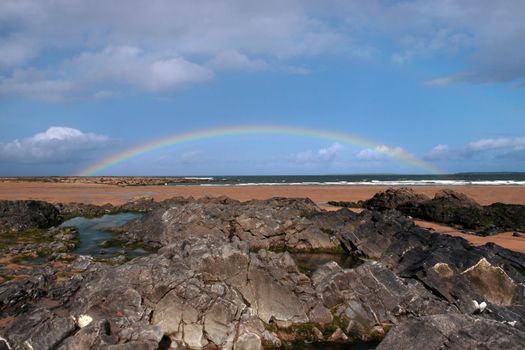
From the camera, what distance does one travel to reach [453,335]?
10703 mm

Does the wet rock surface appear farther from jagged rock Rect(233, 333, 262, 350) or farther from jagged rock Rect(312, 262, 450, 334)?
jagged rock Rect(233, 333, 262, 350)

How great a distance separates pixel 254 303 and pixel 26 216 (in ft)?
113

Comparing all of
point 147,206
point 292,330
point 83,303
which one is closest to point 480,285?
point 292,330

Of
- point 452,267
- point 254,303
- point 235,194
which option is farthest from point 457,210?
point 235,194

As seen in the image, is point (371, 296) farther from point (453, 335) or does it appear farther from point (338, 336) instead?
point (453, 335)

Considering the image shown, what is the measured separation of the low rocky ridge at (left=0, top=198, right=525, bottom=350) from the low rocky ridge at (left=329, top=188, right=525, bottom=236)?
828 inches

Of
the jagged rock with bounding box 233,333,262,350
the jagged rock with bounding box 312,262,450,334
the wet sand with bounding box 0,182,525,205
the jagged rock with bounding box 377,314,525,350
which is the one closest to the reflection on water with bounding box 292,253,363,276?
the jagged rock with bounding box 312,262,450,334

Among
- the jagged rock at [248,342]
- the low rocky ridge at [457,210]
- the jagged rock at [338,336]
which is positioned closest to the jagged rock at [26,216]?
the jagged rock at [248,342]

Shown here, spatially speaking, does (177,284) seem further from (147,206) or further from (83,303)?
(147,206)

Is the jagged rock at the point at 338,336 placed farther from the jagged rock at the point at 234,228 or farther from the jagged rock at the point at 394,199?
the jagged rock at the point at 394,199

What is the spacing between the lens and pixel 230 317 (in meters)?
15.3

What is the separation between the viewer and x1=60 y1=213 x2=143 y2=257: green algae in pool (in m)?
31.0

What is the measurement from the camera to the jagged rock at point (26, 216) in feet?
132

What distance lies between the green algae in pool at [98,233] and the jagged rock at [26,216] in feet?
6.57
